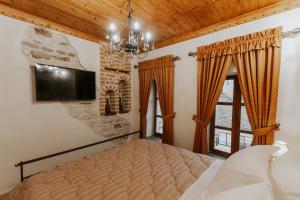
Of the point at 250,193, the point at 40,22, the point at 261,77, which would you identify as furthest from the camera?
the point at 40,22

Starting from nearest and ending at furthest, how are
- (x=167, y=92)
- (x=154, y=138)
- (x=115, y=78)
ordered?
(x=167, y=92)
(x=115, y=78)
(x=154, y=138)

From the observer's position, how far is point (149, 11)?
2.01 metres

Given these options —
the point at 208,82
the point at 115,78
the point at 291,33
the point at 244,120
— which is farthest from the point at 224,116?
the point at 115,78

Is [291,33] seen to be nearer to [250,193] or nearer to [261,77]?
[261,77]

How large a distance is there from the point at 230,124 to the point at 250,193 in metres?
1.69

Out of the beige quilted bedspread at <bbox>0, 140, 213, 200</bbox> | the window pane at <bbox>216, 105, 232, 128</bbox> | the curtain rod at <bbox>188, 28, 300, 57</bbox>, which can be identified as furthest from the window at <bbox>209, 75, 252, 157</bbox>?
the beige quilted bedspread at <bbox>0, 140, 213, 200</bbox>

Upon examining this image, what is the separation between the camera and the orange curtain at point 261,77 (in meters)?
1.82

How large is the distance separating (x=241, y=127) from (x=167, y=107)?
120cm

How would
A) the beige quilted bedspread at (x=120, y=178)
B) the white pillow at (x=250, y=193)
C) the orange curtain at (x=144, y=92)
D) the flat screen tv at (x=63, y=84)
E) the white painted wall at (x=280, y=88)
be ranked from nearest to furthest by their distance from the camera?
the white pillow at (x=250, y=193) → the white painted wall at (x=280, y=88) → the beige quilted bedspread at (x=120, y=178) → the flat screen tv at (x=63, y=84) → the orange curtain at (x=144, y=92)

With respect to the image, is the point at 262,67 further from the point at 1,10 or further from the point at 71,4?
the point at 1,10

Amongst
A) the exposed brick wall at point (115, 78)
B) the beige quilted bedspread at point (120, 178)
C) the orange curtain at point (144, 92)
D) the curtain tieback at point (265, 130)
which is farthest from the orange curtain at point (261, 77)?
the exposed brick wall at point (115, 78)

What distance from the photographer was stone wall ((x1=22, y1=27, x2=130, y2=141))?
2129 mm

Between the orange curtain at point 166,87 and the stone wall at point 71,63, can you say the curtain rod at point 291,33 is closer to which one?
the orange curtain at point 166,87

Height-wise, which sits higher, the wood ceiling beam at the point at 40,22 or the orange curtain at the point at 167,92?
the wood ceiling beam at the point at 40,22
